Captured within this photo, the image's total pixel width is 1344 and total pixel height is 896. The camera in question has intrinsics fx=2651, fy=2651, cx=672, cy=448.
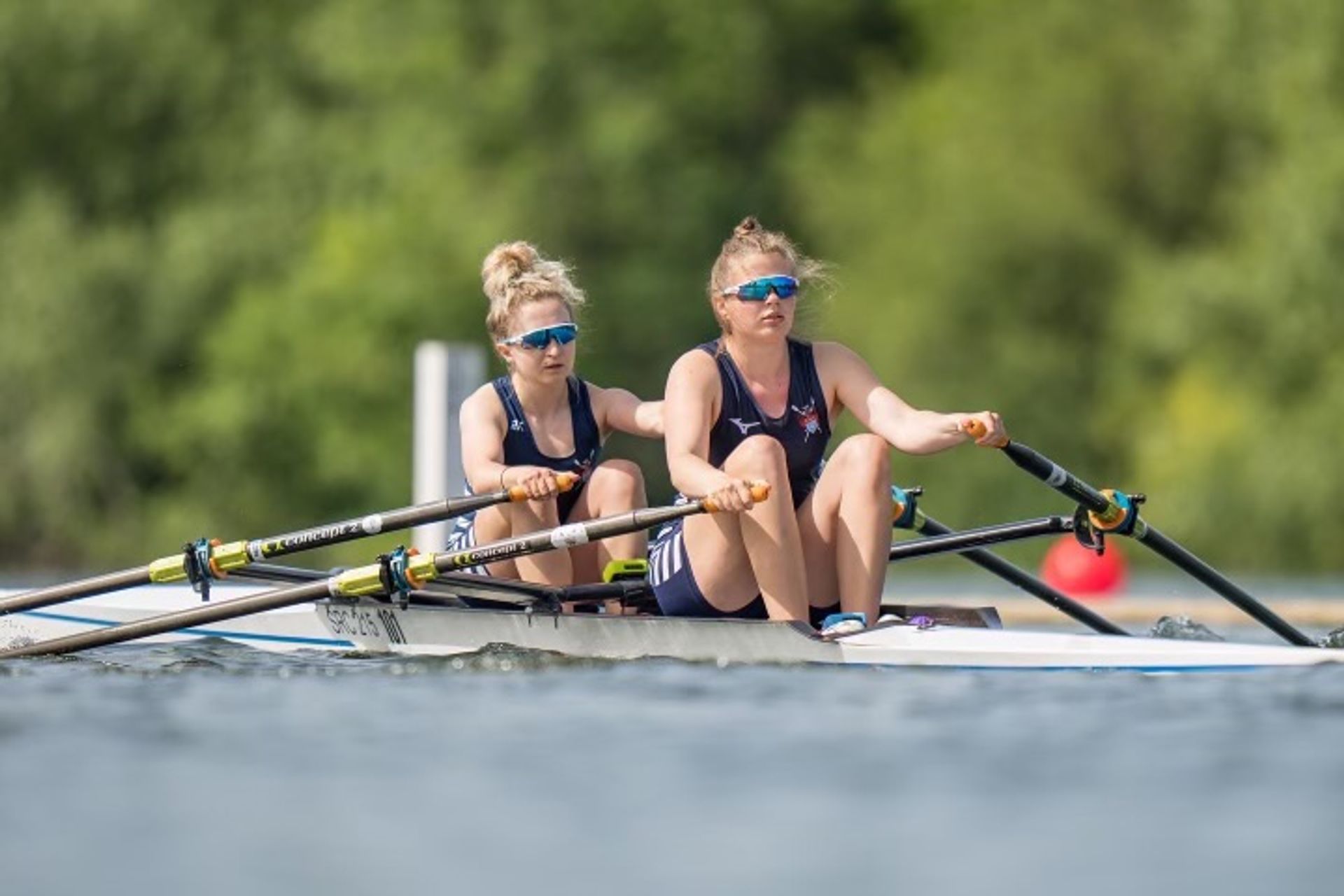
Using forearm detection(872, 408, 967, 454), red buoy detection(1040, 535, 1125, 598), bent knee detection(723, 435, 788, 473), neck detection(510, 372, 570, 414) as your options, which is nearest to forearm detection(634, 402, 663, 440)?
neck detection(510, 372, 570, 414)

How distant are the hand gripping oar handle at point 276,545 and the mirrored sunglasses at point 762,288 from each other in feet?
2.94

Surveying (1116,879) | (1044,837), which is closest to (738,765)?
(1044,837)

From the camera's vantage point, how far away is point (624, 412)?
859 centimetres

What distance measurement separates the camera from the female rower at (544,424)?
27.5 feet

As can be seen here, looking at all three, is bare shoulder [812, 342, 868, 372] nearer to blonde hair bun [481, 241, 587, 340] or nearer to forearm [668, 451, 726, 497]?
forearm [668, 451, 726, 497]

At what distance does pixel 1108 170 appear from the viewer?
25.1 metres

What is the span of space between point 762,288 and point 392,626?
5.93 ft

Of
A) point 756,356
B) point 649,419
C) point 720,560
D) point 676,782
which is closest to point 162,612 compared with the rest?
point 649,419

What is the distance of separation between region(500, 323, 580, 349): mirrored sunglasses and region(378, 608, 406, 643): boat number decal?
3.20 feet

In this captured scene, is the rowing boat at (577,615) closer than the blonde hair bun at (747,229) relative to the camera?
Yes

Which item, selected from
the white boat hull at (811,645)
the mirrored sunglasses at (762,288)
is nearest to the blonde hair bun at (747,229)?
the mirrored sunglasses at (762,288)

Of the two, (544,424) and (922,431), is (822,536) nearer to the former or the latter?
(922,431)

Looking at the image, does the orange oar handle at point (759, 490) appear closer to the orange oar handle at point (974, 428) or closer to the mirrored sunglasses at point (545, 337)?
the orange oar handle at point (974, 428)

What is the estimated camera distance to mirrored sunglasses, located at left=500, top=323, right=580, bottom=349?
8.35 m
